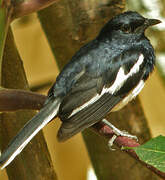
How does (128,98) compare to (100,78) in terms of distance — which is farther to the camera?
(128,98)

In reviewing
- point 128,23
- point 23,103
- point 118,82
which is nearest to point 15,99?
point 23,103

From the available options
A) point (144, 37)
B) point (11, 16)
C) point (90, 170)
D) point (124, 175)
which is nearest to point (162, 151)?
point (11, 16)

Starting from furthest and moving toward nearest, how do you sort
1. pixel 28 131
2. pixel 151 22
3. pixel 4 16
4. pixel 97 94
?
pixel 151 22
pixel 97 94
pixel 28 131
pixel 4 16

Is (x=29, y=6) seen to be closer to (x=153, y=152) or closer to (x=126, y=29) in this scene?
(x=153, y=152)

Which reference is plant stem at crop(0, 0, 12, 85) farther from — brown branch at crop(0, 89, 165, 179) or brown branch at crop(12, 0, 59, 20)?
brown branch at crop(0, 89, 165, 179)

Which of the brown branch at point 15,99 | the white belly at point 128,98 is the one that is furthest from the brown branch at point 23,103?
the white belly at point 128,98

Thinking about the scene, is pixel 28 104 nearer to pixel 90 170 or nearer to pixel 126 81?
pixel 126 81

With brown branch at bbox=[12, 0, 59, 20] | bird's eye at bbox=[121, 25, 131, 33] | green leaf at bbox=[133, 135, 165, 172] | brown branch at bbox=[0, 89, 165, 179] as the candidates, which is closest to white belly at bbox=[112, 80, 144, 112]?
bird's eye at bbox=[121, 25, 131, 33]
